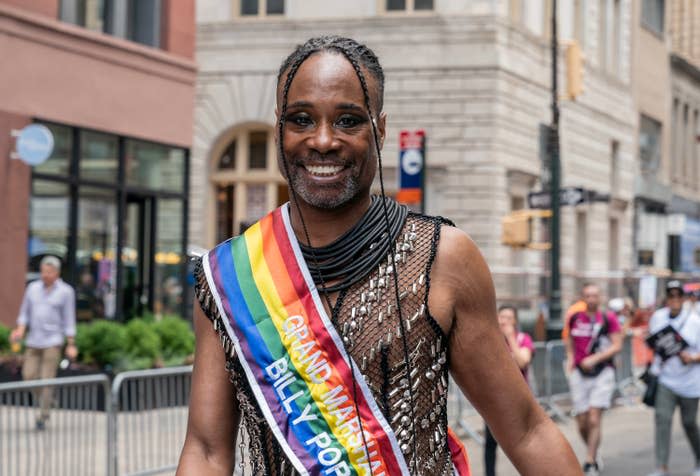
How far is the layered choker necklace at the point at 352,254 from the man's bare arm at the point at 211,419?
255 millimetres

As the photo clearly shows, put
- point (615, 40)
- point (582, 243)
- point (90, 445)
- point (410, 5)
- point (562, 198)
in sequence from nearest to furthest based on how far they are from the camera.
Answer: point (90, 445) → point (562, 198) → point (410, 5) → point (582, 243) → point (615, 40)

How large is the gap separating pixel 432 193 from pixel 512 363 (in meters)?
28.8

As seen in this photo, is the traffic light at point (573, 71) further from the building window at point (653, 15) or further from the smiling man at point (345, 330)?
the building window at point (653, 15)

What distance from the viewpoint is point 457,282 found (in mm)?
2652

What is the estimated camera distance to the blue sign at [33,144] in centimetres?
1802

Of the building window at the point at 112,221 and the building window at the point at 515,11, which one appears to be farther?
the building window at the point at 515,11

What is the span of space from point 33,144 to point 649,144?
31.2 metres

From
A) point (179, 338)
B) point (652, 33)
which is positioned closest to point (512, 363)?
point (179, 338)

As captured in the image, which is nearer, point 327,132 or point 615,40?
point 327,132

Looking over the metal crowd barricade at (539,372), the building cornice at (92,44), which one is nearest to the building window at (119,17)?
the building cornice at (92,44)

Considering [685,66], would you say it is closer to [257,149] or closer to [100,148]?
[257,149]

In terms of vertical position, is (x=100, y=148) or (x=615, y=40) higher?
(x=615, y=40)

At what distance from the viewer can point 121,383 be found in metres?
10.5

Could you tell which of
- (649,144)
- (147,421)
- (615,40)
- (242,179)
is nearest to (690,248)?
(649,144)
